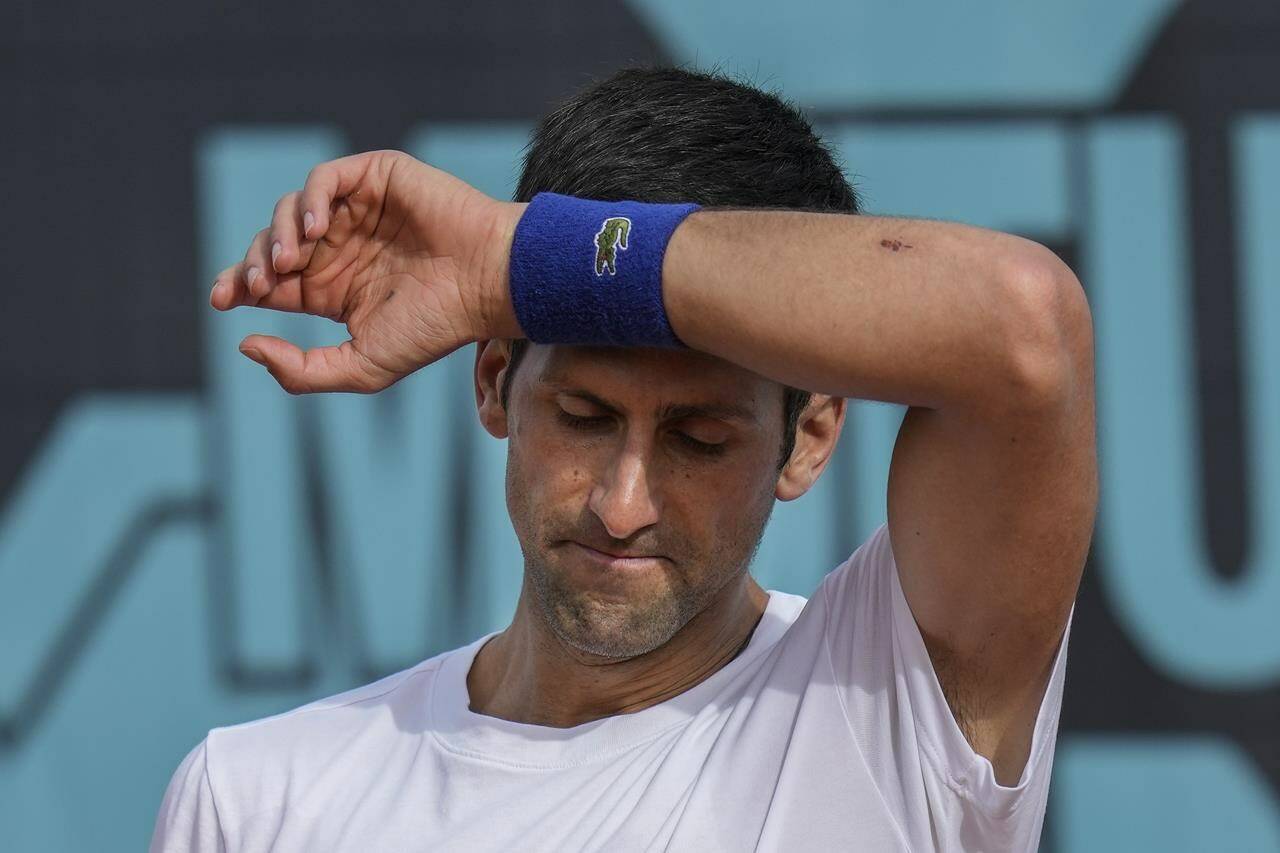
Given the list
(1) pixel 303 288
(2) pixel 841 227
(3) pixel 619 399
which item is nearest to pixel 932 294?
(2) pixel 841 227

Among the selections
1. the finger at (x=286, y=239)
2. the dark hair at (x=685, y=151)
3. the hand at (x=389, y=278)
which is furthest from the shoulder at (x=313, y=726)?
the finger at (x=286, y=239)

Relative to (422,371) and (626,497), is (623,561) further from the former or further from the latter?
(422,371)

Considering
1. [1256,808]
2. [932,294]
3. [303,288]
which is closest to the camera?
[932,294]

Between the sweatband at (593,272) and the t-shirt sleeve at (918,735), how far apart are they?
0.37m

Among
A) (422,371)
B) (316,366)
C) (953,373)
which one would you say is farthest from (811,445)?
(422,371)

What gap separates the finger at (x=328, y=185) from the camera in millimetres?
1385

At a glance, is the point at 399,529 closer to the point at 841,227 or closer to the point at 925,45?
the point at 925,45

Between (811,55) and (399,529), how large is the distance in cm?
138

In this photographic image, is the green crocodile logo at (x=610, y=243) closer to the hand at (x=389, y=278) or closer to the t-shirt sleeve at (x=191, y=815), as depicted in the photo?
the hand at (x=389, y=278)

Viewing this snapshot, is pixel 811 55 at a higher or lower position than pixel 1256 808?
higher

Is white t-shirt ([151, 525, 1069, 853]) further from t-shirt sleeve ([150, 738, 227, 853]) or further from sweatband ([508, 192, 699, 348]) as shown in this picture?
sweatband ([508, 192, 699, 348])

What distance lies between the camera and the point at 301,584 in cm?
326

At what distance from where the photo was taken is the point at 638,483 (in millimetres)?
Answer: 1518

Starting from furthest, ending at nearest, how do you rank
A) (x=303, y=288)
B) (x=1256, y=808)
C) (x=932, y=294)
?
(x=1256, y=808) → (x=303, y=288) → (x=932, y=294)
